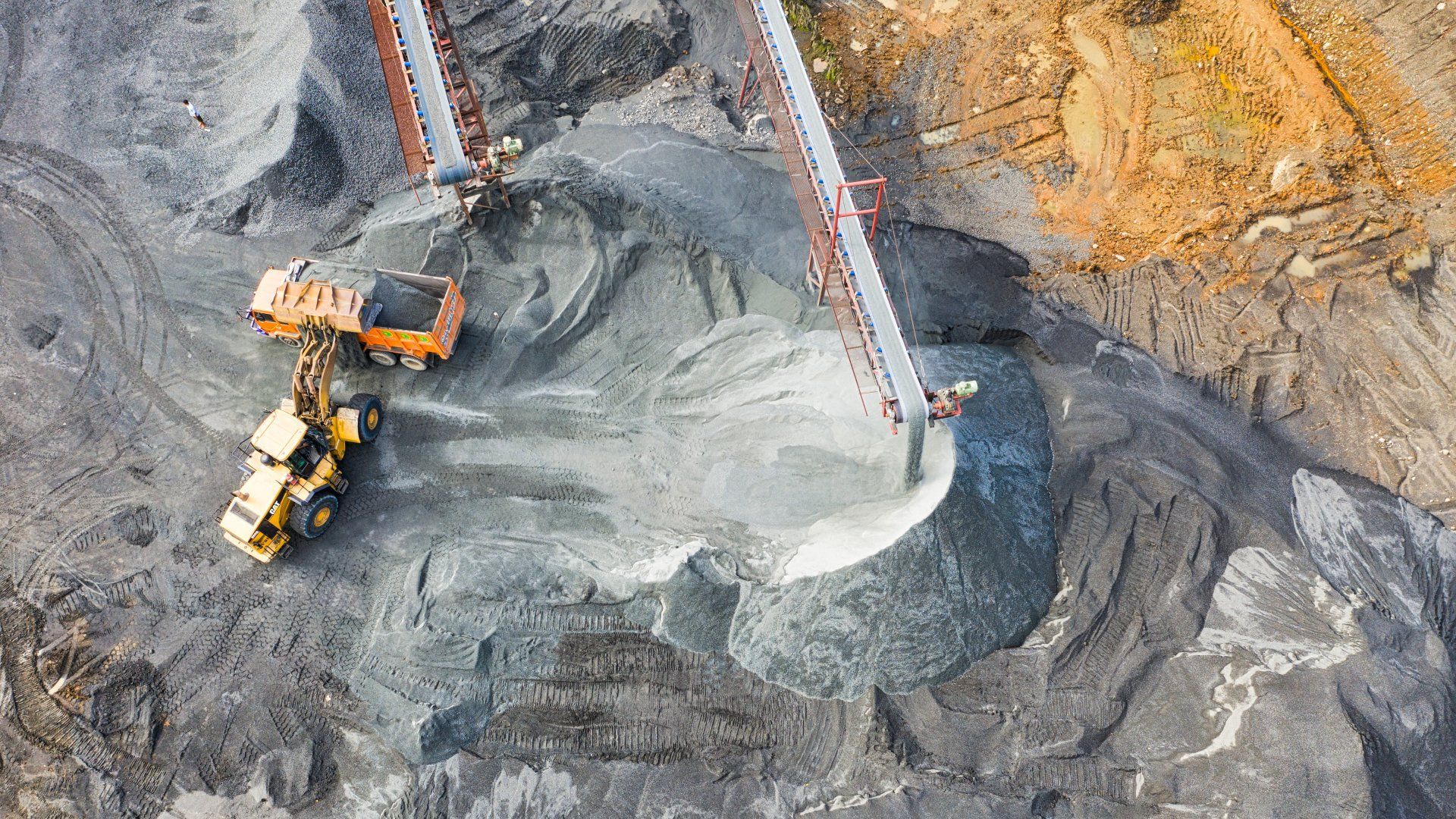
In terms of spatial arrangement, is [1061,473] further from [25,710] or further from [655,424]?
[25,710]

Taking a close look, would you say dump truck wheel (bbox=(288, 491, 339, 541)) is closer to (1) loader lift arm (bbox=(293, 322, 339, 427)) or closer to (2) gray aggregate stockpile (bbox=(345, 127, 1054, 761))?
(2) gray aggregate stockpile (bbox=(345, 127, 1054, 761))

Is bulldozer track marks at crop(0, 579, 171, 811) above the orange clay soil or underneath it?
underneath

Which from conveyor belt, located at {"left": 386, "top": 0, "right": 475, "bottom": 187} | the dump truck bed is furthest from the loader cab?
conveyor belt, located at {"left": 386, "top": 0, "right": 475, "bottom": 187}

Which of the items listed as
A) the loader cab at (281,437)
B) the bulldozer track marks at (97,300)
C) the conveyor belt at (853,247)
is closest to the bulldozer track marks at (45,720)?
the bulldozer track marks at (97,300)

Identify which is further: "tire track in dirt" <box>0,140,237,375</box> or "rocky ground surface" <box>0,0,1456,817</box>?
"tire track in dirt" <box>0,140,237,375</box>

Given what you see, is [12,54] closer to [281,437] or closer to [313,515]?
[281,437]

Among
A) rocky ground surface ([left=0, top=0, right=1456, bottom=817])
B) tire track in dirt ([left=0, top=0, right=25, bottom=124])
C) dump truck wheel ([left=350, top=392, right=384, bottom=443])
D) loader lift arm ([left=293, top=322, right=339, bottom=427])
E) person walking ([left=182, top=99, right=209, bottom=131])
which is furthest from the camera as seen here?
tire track in dirt ([left=0, top=0, right=25, bottom=124])

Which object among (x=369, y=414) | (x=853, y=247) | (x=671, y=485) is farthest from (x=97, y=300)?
(x=853, y=247)
